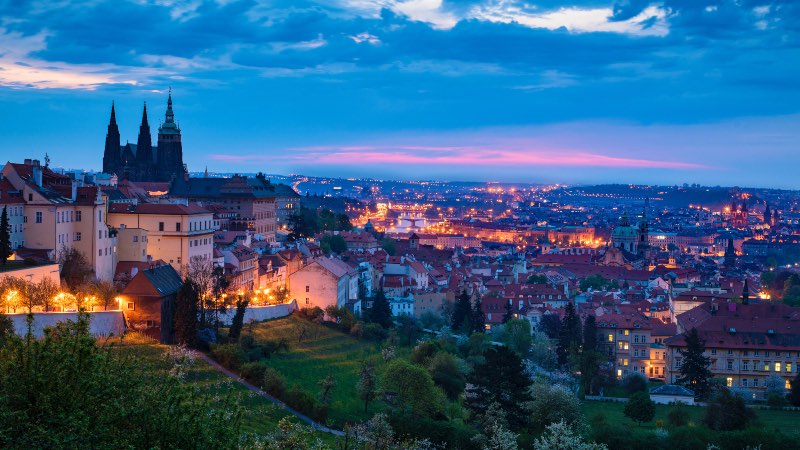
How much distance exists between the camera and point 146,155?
9338 centimetres

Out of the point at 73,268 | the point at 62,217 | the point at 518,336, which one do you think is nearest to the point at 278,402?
the point at 73,268

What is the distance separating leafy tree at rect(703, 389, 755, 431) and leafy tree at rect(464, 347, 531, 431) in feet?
29.3

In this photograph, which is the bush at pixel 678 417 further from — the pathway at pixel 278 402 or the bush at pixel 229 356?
the bush at pixel 229 356

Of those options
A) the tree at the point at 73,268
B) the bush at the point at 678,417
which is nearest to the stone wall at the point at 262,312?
the tree at the point at 73,268

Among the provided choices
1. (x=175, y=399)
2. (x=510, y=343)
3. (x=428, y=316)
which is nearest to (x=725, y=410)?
(x=510, y=343)

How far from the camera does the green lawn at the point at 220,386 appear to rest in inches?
1225

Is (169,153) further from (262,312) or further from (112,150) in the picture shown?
(262,312)

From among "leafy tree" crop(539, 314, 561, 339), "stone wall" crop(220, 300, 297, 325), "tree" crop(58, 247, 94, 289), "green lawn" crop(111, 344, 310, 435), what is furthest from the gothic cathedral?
"green lawn" crop(111, 344, 310, 435)

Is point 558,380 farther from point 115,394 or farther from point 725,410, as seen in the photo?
point 115,394

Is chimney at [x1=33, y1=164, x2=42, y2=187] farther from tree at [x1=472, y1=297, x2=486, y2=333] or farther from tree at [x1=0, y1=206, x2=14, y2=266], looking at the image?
tree at [x1=472, y1=297, x2=486, y2=333]

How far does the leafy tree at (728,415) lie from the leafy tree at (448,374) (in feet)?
36.4

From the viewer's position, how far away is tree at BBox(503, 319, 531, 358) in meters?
61.3

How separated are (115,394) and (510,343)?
48016 mm

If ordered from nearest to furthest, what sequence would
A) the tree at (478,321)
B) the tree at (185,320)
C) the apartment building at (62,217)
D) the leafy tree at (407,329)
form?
the tree at (185,320)
the apartment building at (62,217)
the leafy tree at (407,329)
the tree at (478,321)
